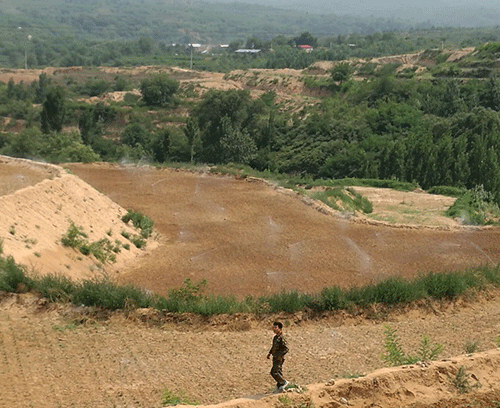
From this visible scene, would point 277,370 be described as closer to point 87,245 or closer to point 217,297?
point 217,297

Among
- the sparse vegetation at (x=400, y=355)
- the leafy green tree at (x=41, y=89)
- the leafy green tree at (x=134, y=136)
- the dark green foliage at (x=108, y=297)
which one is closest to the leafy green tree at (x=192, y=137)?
the leafy green tree at (x=134, y=136)

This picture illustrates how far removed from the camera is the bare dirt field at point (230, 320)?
39.4 feet

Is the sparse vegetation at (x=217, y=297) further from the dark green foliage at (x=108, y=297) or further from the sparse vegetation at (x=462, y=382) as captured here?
the sparse vegetation at (x=462, y=382)

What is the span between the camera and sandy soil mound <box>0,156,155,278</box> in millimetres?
19609

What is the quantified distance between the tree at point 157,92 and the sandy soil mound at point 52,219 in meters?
51.7

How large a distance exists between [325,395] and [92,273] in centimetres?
1032

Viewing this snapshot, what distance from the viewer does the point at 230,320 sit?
15.6 metres

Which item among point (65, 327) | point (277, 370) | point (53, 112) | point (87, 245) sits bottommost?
point (53, 112)

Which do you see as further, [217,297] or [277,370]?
[217,297]

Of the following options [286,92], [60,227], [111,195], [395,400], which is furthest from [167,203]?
[286,92]

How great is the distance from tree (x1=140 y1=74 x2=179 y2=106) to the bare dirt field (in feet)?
167

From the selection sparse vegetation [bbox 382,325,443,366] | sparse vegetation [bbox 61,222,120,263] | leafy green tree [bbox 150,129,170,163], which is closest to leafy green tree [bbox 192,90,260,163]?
leafy green tree [bbox 150,129,170,163]

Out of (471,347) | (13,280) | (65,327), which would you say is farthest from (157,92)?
(471,347)

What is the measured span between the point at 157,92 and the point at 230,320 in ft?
218
